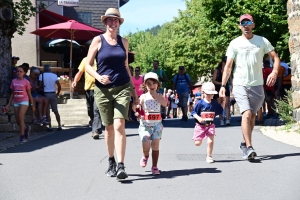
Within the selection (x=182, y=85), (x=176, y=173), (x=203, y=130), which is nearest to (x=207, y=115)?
(x=203, y=130)

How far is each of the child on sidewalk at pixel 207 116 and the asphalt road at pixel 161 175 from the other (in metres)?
0.31

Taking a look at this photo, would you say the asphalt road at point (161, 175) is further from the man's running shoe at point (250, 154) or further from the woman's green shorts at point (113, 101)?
the woman's green shorts at point (113, 101)

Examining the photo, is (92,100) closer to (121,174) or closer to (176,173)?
(176,173)

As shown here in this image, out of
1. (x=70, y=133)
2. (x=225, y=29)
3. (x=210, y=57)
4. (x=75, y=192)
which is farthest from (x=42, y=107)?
(x=210, y=57)

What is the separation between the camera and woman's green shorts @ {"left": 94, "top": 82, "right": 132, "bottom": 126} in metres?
7.54

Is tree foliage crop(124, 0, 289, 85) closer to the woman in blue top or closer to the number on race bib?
Answer: the number on race bib

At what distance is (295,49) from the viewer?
45.2 feet

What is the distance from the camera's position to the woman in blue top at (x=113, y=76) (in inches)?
294

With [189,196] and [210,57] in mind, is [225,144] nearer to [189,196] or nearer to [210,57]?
[189,196]

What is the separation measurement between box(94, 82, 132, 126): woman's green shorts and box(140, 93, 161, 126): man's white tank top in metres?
0.34

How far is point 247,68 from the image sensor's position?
899 cm

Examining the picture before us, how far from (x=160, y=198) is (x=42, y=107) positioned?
10.4 m

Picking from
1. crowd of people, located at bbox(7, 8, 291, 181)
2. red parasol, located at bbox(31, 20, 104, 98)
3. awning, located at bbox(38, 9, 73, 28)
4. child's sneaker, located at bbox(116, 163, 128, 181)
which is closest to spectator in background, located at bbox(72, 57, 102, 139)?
crowd of people, located at bbox(7, 8, 291, 181)

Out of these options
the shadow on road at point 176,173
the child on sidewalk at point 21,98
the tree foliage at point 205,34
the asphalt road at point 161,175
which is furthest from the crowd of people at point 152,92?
the tree foliage at point 205,34
